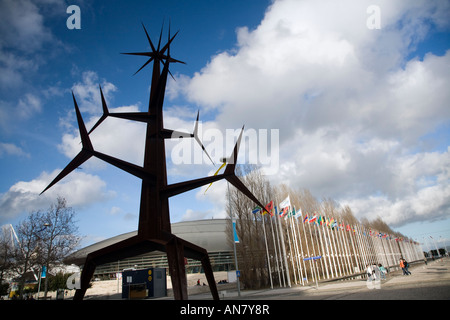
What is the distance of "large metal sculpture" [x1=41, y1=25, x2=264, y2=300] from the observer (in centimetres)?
909

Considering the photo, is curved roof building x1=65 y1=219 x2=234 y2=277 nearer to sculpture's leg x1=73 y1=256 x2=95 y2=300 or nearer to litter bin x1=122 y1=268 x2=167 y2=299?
litter bin x1=122 y1=268 x2=167 y2=299

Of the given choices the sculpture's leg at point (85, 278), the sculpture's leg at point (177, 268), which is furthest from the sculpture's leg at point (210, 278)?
the sculpture's leg at point (85, 278)

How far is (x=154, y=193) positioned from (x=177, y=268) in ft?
9.28

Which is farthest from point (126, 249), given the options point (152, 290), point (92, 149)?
point (152, 290)

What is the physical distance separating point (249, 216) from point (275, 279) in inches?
285

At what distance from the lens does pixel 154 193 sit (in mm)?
10125

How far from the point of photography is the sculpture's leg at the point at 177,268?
836cm

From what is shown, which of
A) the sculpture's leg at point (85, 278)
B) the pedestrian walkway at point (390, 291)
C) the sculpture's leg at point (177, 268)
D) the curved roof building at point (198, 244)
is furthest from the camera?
the curved roof building at point (198, 244)

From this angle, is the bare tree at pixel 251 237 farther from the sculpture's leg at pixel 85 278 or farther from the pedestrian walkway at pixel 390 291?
the sculpture's leg at pixel 85 278

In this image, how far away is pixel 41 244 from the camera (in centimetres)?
2302

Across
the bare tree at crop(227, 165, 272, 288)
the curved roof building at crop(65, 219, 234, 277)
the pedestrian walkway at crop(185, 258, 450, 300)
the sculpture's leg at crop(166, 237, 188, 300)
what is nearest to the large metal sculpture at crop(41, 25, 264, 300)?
the sculpture's leg at crop(166, 237, 188, 300)

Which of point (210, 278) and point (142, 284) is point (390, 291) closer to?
point (210, 278)
